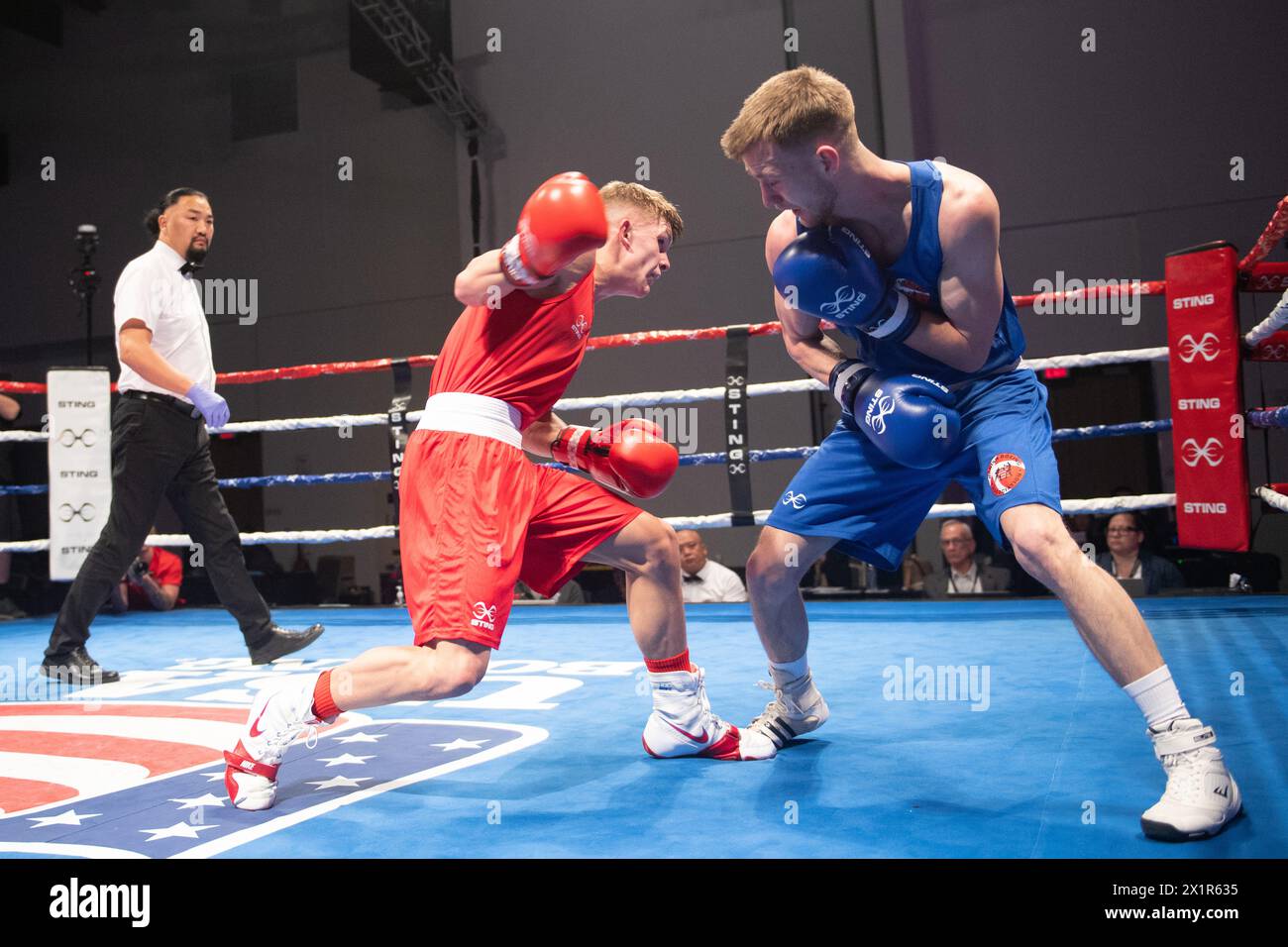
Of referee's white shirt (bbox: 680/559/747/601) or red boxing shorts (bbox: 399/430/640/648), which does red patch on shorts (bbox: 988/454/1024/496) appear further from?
referee's white shirt (bbox: 680/559/747/601)

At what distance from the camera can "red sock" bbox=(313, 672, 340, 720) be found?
63.2 inches

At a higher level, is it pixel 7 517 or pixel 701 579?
pixel 7 517

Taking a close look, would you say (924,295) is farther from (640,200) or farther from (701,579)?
(701,579)

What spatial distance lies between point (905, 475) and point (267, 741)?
1160 mm

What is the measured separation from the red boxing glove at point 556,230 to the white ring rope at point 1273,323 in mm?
1832

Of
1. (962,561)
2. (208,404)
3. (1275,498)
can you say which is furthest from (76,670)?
(962,561)

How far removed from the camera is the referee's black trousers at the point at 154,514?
292 cm

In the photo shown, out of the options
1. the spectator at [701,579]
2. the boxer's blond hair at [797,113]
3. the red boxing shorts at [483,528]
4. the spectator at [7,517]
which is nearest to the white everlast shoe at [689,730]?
the red boxing shorts at [483,528]

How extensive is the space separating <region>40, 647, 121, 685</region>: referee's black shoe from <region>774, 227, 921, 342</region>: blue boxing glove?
7.50ft

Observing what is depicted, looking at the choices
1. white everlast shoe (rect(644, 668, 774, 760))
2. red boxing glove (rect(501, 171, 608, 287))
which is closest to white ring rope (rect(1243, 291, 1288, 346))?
white everlast shoe (rect(644, 668, 774, 760))

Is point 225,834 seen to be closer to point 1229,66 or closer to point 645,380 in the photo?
point 645,380

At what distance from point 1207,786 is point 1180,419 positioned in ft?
7.13

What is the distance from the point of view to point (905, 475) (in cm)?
183
